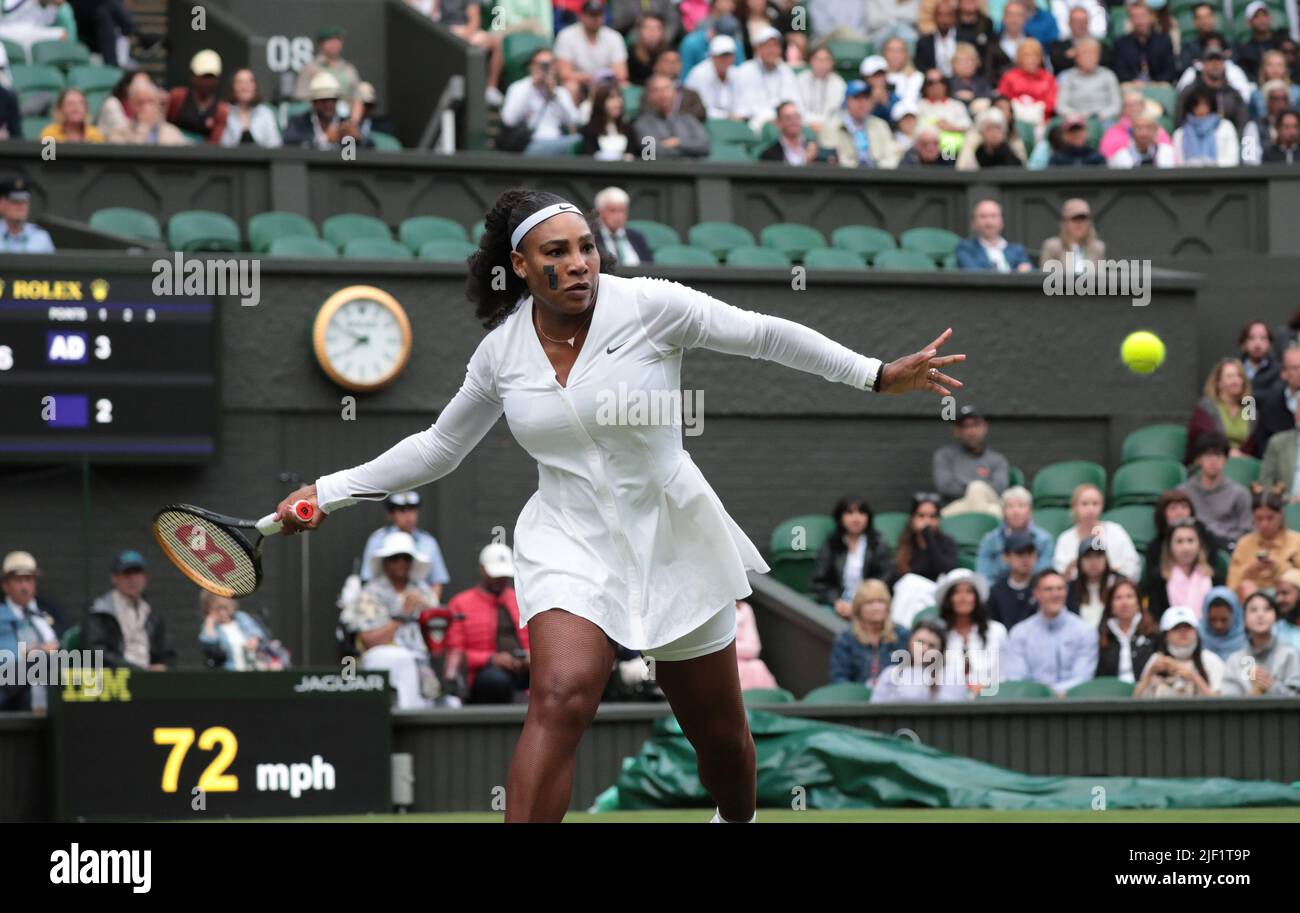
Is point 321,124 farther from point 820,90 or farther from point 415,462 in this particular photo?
point 415,462

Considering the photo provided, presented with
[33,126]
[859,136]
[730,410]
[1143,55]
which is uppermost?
[1143,55]

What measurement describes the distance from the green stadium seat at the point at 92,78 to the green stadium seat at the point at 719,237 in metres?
4.33

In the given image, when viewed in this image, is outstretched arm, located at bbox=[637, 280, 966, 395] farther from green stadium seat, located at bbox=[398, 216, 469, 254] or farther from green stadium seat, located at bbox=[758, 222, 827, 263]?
green stadium seat, located at bbox=[758, 222, 827, 263]

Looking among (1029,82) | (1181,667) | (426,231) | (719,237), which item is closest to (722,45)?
(719,237)

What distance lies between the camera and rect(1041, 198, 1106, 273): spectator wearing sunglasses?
14703 millimetres

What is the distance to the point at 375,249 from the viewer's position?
45.9 feet

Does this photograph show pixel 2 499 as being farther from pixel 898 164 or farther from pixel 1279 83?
pixel 1279 83

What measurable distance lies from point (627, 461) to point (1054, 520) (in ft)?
27.4

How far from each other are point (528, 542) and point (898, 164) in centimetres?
1122

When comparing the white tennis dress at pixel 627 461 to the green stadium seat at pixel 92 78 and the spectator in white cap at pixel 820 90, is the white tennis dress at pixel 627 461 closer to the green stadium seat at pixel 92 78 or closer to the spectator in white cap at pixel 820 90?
the green stadium seat at pixel 92 78

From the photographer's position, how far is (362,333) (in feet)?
45.2

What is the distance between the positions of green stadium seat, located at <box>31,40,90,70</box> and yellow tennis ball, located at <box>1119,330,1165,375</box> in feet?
25.2

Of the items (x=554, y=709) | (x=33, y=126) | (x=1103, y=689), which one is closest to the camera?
(x=554, y=709)
